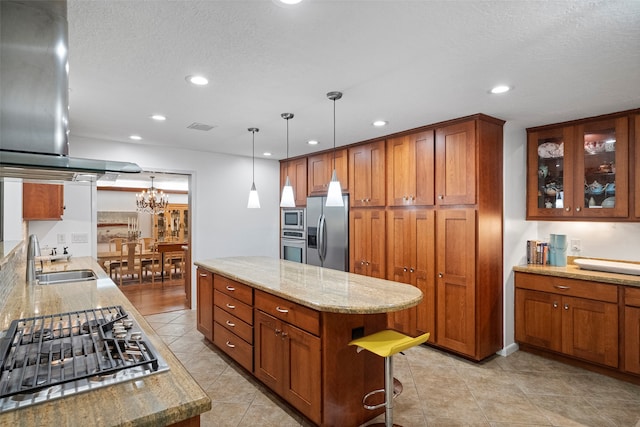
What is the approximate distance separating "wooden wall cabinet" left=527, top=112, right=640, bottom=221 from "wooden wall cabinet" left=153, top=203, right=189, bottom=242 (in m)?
8.99

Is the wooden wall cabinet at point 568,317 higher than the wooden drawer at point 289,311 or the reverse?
the reverse

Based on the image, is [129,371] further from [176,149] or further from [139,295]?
[139,295]

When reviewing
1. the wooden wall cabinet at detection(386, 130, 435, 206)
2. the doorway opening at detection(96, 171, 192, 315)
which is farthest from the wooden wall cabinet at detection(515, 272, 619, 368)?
the doorway opening at detection(96, 171, 192, 315)

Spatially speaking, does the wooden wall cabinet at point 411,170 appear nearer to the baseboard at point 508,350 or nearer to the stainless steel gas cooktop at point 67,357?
the baseboard at point 508,350

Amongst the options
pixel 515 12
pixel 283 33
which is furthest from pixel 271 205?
pixel 515 12

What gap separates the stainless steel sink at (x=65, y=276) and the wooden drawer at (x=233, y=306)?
3.51 ft

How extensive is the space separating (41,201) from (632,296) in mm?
5485

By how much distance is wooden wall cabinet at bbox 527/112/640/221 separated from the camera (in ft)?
10.1

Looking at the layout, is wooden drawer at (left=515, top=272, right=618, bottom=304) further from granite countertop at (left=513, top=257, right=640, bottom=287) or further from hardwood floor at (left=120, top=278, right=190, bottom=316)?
hardwood floor at (left=120, top=278, right=190, bottom=316)

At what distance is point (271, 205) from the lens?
5766mm

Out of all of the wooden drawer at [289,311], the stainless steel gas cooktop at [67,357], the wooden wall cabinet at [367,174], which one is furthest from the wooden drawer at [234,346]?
the wooden wall cabinet at [367,174]

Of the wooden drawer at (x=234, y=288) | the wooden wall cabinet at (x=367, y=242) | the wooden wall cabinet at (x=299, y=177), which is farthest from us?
the wooden wall cabinet at (x=299, y=177)

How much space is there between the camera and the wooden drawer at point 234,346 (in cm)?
→ 285

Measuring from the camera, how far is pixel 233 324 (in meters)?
3.08
